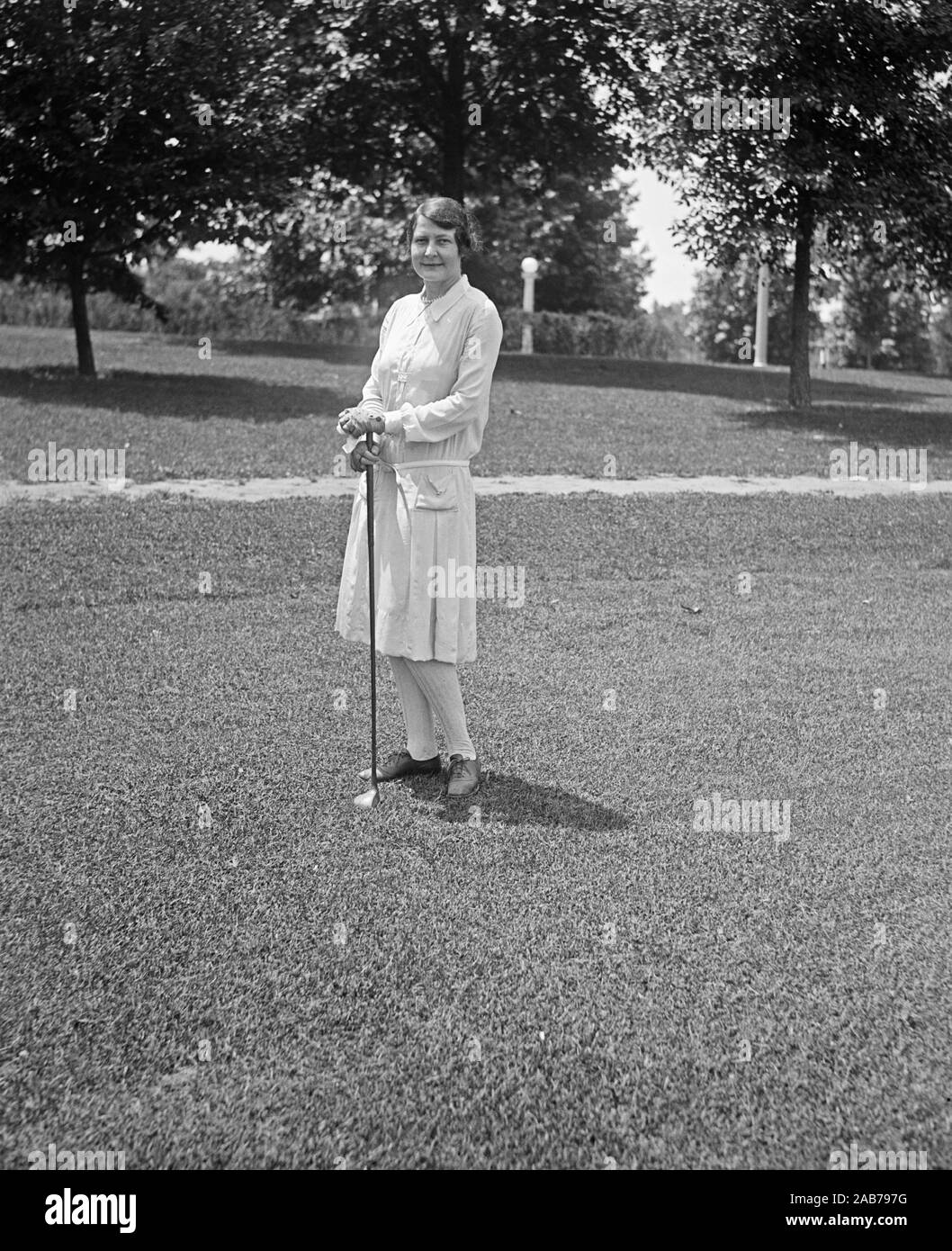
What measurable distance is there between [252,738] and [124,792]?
0.86 meters

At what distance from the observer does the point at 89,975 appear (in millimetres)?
4070

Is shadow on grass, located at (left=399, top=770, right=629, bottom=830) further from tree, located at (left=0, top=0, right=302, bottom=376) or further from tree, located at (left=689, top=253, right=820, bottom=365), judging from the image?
tree, located at (left=689, top=253, right=820, bottom=365)

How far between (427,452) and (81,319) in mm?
16449

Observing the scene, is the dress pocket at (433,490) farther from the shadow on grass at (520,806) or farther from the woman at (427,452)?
the shadow on grass at (520,806)

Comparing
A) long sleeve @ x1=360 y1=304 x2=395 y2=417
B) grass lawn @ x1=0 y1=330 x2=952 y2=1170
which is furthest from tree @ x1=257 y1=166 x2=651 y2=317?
long sleeve @ x1=360 y1=304 x2=395 y2=417

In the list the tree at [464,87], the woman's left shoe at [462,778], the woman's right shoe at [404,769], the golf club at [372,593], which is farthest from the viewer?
the tree at [464,87]

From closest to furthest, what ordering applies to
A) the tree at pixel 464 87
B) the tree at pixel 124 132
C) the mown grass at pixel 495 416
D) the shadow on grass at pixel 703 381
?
the mown grass at pixel 495 416 → the tree at pixel 124 132 → the shadow on grass at pixel 703 381 → the tree at pixel 464 87

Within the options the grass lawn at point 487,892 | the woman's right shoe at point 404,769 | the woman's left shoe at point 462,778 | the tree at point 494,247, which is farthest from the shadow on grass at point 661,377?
the woman's left shoe at point 462,778

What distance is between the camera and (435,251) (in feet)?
16.7

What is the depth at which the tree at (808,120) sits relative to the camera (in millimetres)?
18641

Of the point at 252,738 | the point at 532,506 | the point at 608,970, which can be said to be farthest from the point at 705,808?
the point at 532,506

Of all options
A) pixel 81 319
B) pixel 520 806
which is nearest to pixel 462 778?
pixel 520 806

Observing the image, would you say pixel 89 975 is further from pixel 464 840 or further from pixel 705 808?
pixel 705 808

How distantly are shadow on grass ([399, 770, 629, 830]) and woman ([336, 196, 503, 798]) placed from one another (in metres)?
0.49
